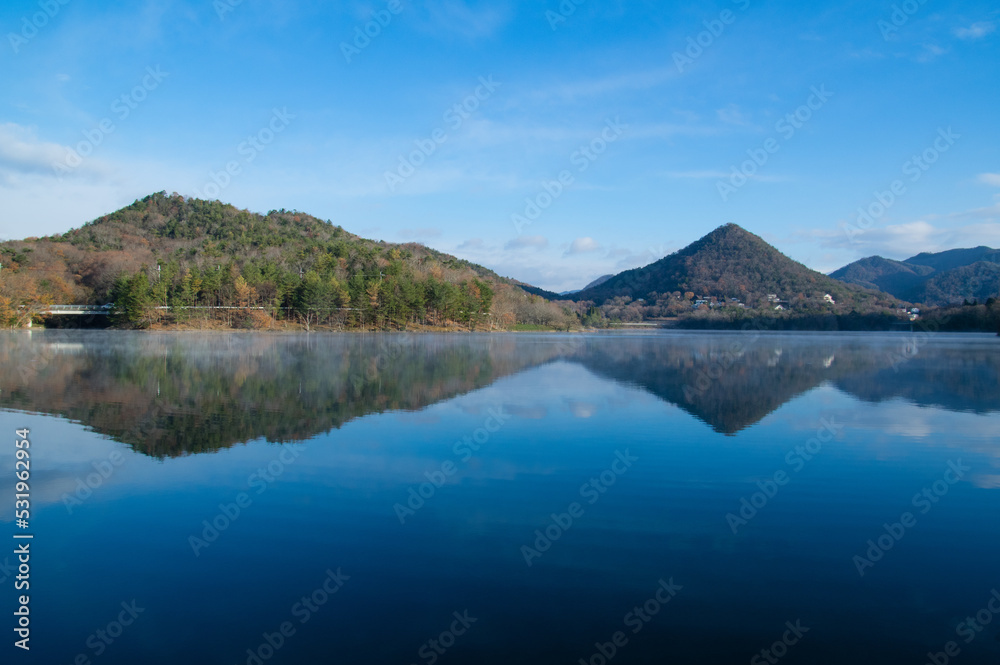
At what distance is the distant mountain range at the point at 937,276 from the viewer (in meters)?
115

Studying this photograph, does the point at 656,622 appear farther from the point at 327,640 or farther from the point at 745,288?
the point at 745,288

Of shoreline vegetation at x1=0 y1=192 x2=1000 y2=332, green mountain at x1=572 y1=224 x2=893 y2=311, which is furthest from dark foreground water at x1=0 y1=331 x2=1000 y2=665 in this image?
green mountain at x1=572 y1=224 x2=893 y2=311

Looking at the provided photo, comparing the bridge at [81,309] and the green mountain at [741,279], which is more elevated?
the green mountain at [741,279]

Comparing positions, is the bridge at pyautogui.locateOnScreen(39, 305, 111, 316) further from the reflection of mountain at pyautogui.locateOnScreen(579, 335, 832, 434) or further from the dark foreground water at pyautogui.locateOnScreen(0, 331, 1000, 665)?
the dark foreground water at pyautogui.locateOnScreen(0, 331, 1000, 665)

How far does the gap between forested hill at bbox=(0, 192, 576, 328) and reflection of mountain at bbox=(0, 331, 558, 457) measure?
40965 millimetres

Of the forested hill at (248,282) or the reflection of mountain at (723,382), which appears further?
the forested hill at (248,282)

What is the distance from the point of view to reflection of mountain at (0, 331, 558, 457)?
28.8ft

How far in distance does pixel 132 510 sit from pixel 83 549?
874 millimetres

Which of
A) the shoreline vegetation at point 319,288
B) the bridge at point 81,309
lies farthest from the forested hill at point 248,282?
the bridge at point 81,309

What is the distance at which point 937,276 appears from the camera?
132750 mm

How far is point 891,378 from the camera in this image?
1794 cm

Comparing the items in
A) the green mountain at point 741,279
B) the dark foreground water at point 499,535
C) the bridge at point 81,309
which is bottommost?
the dark foreground water at point 499,535

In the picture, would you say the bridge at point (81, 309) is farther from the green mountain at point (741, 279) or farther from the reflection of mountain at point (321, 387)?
the green mountain at point (741, 279)

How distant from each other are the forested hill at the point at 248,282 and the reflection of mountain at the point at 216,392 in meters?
41.0
